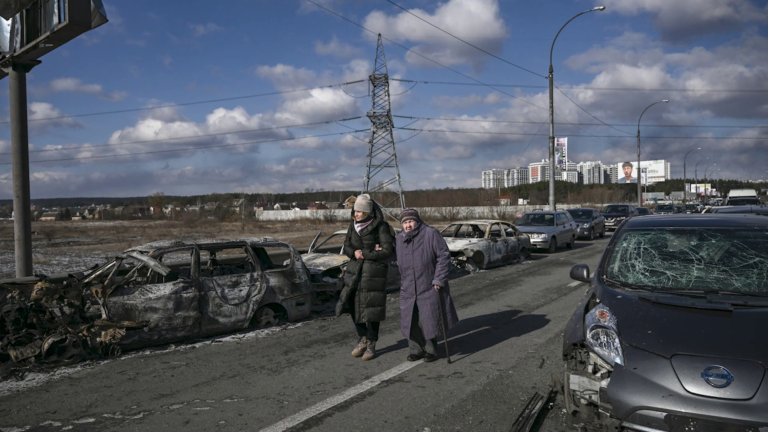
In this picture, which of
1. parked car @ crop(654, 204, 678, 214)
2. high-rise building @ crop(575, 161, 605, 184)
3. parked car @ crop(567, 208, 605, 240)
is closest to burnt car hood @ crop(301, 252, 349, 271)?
parked car @ crop(567, 208, 605, 240)

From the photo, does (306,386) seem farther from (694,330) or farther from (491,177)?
(491,177)

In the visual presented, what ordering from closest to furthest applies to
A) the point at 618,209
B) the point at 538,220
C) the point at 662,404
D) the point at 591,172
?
1. the point at 662,404
2. the point at 538,220
3. the point at 618,209
4. the point at 591,172

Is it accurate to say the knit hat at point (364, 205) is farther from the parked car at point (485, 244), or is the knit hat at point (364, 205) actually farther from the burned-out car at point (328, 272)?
the parked car at point (485, 244)

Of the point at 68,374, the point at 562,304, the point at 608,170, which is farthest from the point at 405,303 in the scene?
the point at 608,170

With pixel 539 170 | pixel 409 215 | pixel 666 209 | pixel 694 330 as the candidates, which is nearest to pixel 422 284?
pixel 409 215

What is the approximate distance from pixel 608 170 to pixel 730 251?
192 m

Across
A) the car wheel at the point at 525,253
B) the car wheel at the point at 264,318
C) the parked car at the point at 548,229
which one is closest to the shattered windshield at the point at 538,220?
the parked car at the point at 548,229

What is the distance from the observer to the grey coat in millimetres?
5711

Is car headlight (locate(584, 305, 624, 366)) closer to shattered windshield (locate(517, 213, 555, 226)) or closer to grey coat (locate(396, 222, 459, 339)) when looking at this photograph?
grey coat (locate(396, 222, 459, 339))

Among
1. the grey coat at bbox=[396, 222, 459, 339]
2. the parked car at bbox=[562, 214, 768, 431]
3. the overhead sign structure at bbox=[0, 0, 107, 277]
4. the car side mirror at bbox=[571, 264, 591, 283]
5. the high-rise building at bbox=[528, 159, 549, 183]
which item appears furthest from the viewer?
the high-rise building at bbox=[528, 159, 549, 183]

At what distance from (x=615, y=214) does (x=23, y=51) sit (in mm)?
29915

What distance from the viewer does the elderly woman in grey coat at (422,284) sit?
571cm

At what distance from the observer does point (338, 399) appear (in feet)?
15.7

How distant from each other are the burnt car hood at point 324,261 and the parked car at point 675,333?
19.8 ft
